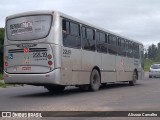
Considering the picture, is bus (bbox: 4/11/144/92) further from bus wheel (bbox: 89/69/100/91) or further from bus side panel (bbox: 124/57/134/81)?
bus side panel (bbox: 124/57/134/81)

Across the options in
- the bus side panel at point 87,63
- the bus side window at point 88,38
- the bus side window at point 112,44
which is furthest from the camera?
the bus side window at point 112,44

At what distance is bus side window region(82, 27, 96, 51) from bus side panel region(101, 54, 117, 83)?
145 centimetres

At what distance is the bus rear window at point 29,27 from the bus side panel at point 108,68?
5.03 m

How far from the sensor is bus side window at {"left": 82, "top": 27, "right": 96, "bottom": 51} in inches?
659

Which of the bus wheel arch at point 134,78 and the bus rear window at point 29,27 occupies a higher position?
the bus rear window at point 29,27

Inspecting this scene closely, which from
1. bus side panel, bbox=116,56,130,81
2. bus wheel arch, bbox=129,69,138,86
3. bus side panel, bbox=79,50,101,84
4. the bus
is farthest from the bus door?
bus wheel arch, bbox=129,69,138,86

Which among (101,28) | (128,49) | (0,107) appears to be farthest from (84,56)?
(128,49)

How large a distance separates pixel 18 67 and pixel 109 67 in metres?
6.32

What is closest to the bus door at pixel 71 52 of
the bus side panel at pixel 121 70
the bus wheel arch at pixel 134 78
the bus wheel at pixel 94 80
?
the bus wheel at pixel 94 80

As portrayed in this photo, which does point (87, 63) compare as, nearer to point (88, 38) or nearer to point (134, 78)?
point (88, 38)

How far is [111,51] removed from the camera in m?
20.3

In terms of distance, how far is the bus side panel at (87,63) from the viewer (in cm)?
1647

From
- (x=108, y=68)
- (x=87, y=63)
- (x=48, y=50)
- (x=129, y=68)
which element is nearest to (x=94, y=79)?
(x=87, y=63)

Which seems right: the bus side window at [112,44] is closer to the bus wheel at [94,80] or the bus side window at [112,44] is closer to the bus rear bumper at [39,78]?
the bus wheel at [94,80]
